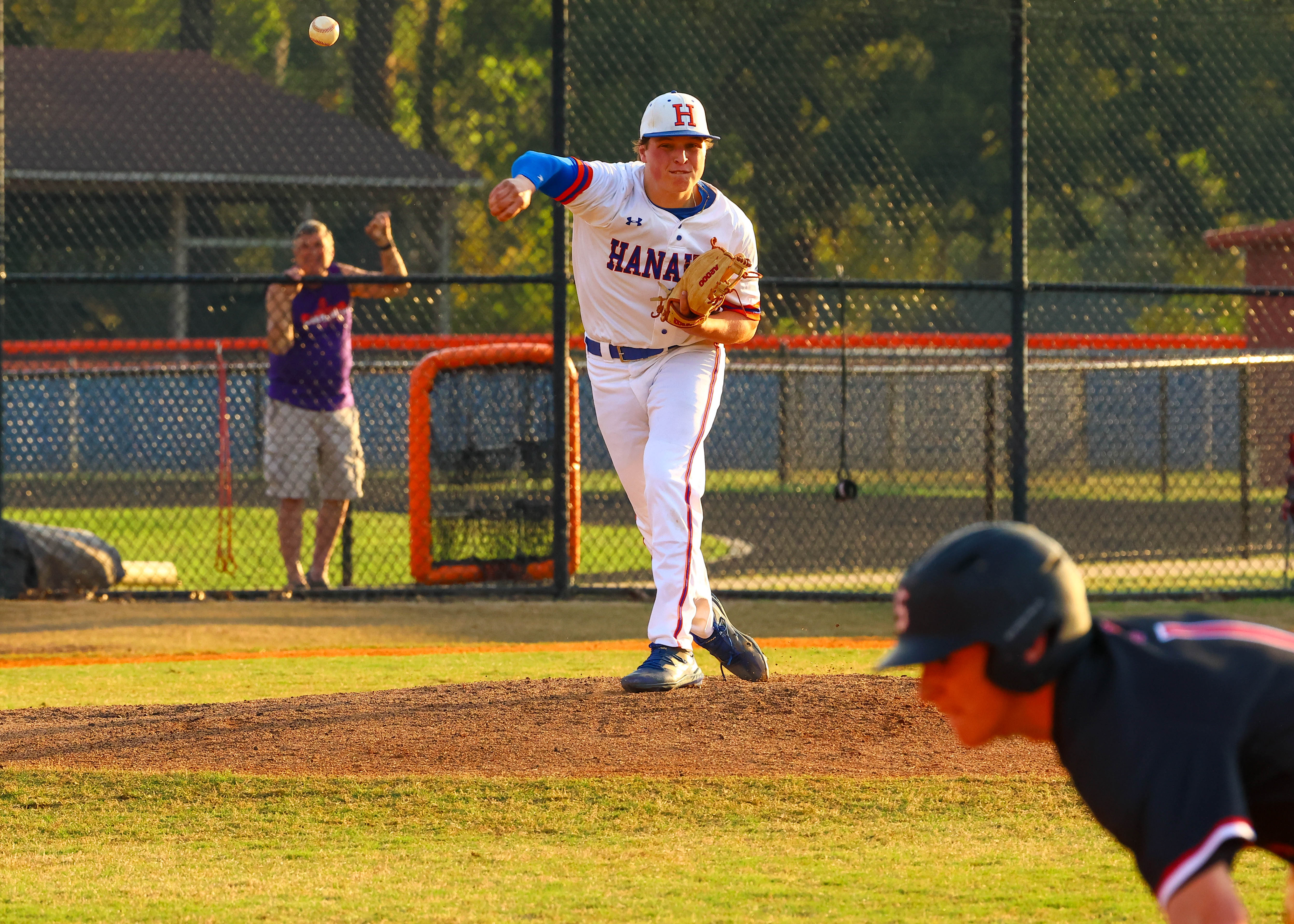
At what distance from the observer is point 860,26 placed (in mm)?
13914

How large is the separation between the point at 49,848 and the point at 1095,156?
2079cm

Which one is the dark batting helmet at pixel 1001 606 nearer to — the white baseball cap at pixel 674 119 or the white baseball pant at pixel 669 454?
the white baseball pant at pixel 669 454

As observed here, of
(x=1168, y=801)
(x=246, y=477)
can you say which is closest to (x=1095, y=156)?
(x=246, y=477)

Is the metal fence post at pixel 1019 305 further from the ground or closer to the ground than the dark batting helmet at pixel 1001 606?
further from the ground

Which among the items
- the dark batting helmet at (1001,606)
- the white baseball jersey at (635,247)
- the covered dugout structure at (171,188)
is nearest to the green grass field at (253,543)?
the covered dugout structure at (171,188)

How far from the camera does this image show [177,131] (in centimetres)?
2145

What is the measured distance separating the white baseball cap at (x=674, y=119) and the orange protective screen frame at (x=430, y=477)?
3.57 m

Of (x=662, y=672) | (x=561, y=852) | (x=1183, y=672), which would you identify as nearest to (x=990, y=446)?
(x=662, y=672)

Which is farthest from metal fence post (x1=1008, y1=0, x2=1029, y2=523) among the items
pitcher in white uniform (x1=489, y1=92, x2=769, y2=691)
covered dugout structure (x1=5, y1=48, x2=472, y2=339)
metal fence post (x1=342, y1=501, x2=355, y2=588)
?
covered dugout structure (x1=5, y1=48, x2=472, y2=339)

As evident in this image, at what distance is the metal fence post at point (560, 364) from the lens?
895cm

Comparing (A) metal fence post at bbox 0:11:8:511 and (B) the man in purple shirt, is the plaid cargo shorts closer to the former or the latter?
(B) the man in purple shirt

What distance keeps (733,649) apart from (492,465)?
4209mm

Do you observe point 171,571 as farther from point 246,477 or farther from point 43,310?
point 43,310

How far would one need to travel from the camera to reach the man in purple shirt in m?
9.19
